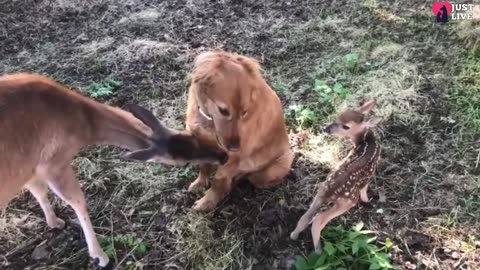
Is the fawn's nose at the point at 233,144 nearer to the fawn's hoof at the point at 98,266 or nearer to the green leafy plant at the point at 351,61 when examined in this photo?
the fawn's hoof at the point at 98,266

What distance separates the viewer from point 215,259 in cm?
402

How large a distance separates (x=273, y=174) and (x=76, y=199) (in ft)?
4.53

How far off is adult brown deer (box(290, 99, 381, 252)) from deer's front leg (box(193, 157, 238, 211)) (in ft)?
1.96

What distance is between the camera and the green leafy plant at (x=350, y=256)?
373cm

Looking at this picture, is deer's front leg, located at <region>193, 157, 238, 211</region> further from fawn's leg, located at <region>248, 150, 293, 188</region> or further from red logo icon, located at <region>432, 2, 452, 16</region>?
red logo icon, located at <region>432, 2, 452, 16</region>

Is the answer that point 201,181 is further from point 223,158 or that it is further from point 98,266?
point 98,266

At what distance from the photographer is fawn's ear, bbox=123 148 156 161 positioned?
370cm

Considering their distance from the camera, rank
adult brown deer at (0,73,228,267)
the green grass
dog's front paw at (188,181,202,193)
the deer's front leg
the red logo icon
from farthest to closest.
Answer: the red logo icon → the green grass → dog's front paw at (188,181,202,193) → the deer's front leg → adult brown deer at (0,73,228,267)

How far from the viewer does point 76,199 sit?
3.86m

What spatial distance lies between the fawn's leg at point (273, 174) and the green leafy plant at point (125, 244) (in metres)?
0.92

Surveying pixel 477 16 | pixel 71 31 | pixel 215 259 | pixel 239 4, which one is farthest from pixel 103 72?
pixel 477 16

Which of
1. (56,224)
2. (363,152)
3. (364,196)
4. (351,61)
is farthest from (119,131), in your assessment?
(351,61)

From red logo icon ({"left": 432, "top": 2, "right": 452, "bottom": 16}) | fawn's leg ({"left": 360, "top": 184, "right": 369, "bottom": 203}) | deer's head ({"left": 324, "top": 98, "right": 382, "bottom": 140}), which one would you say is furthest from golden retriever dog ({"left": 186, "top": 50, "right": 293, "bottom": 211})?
red logo icon ({"left": 432, "top": 2, "right": 452, "bottom": 16})

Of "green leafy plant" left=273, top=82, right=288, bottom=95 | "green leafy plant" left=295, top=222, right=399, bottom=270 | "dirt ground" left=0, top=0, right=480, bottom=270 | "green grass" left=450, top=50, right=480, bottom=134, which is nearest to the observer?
"green leafy plant" left=295, top=222, right=399, bottom=270
